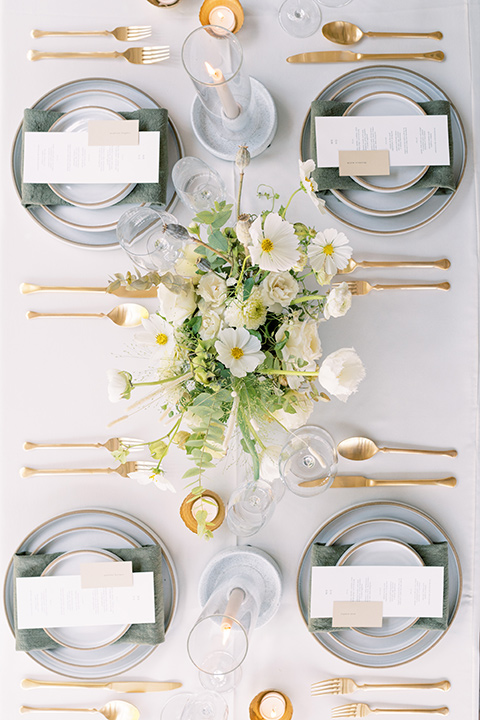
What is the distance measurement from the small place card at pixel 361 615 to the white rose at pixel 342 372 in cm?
54

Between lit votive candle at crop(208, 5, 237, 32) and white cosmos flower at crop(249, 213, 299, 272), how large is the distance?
25.9 inches

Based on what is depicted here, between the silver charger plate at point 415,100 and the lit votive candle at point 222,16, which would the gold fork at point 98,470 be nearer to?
the silver charger plate at point 415,100

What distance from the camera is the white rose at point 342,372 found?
2.80 feet

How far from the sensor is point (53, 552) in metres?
1.22

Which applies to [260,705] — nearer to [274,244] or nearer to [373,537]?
[373,537]

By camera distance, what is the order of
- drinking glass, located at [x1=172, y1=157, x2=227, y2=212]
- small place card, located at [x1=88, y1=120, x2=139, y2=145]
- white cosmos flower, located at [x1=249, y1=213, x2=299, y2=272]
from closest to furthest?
white cosmos flower, located at [x1=249, y1=213, x2=299, y2=272], drinking glass, located at [x1=172, y1=157, x2=227, y2=212], small place card, located at [x1=88, y1=120, x2=139, y2=145]

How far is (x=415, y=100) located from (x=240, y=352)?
75 centimetres

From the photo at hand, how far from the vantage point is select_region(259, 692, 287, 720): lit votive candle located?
3.83 feet

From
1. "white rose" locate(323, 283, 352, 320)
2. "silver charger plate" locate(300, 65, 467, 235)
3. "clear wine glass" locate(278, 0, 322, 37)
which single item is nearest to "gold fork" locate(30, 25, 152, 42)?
"clear wine glass" locate(278, 0, 322, 37)

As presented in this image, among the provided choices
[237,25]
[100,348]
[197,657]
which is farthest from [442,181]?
[197,657]

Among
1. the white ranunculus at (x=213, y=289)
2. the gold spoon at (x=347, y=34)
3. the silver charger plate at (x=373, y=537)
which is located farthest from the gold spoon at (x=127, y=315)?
the gold spoon at (x=347, y=34)

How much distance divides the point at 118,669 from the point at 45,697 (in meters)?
0.17

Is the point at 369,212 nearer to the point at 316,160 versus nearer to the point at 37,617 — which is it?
the point at 316,160

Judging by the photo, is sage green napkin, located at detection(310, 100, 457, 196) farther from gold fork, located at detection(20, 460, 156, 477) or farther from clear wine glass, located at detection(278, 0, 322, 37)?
gold fork, located at detection(20, 460, 156, 477)
